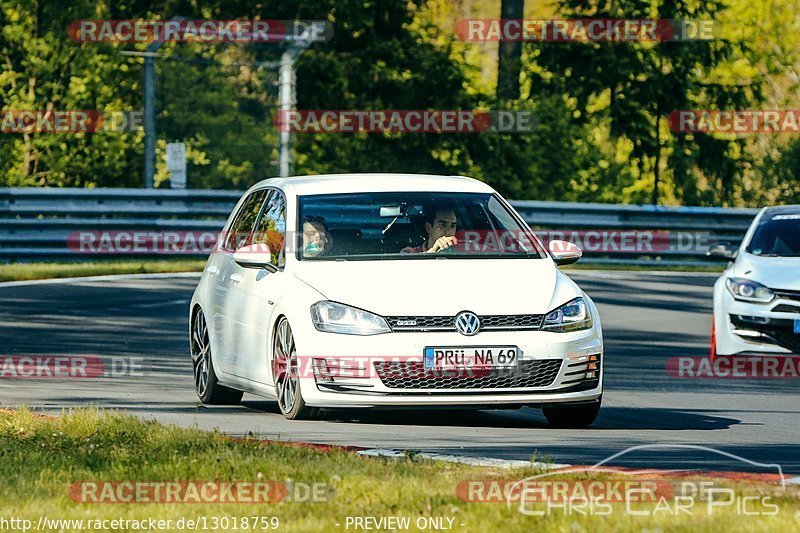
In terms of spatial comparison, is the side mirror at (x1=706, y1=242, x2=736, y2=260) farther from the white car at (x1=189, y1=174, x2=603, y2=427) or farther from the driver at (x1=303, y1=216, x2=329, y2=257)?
the driver at (x1=303, y1=216, x2=329, y2=257)

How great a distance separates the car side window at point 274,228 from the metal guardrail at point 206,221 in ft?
45.1

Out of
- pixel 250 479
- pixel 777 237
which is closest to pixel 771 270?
pixel 777 237

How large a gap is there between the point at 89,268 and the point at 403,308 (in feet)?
49.0

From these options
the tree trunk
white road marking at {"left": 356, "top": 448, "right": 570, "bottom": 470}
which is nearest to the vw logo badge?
white road marking at {"left": 356, "top": 448, "right": 570, "bottom": 470}

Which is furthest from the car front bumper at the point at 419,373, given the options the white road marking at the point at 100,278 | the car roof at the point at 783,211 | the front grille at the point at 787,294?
the white road marking at the point at 100,278

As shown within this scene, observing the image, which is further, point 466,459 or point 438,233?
point 438,233

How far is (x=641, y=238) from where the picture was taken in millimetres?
29609

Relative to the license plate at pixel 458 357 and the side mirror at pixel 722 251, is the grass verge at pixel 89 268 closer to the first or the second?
the side mirror at pixel 722 251

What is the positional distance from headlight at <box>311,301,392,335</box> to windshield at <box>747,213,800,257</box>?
6.31m

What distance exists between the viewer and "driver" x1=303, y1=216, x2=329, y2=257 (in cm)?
1177

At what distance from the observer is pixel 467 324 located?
10.8m

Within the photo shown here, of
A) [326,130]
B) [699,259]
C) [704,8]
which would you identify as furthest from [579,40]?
[699,259]

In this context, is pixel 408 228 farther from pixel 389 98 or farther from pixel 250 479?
pixel 389 98

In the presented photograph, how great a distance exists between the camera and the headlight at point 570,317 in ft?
36.0
